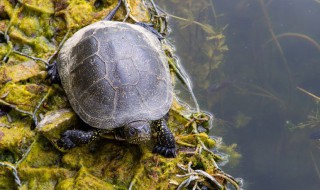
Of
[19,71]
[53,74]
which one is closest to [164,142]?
[53,74]

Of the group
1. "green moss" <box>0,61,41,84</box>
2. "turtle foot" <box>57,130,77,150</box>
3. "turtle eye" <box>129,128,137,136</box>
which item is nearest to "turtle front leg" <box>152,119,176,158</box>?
"turtle eye" <box>129,128,137,136</box>

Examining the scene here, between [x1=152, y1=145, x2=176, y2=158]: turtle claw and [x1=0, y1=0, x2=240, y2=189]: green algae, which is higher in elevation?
[x1=152, y1=145, x2=176, y2=158]: turtle claw

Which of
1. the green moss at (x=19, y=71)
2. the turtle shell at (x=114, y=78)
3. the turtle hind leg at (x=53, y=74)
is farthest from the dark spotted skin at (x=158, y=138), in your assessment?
the green moss at (x=19, y=71)

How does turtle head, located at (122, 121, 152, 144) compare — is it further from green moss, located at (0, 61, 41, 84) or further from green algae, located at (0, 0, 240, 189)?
green moss, located at (0, 61, 41, 84)

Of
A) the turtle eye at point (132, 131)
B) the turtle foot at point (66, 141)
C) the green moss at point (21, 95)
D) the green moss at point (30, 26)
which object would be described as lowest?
the green moss at point (21, 95)

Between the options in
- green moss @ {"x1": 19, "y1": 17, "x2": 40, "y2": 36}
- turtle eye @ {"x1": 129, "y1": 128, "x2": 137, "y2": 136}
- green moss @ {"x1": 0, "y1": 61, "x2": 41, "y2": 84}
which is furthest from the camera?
green moss @ {"x1": 19, "y1": 17, "x2": 40, "y2": 36}

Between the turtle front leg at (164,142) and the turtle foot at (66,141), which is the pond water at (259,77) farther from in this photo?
the turtle foot at (66,141)

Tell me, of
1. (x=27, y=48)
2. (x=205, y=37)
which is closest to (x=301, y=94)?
(x=205, y=37)

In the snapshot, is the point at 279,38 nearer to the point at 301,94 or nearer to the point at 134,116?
the point at 301,94
